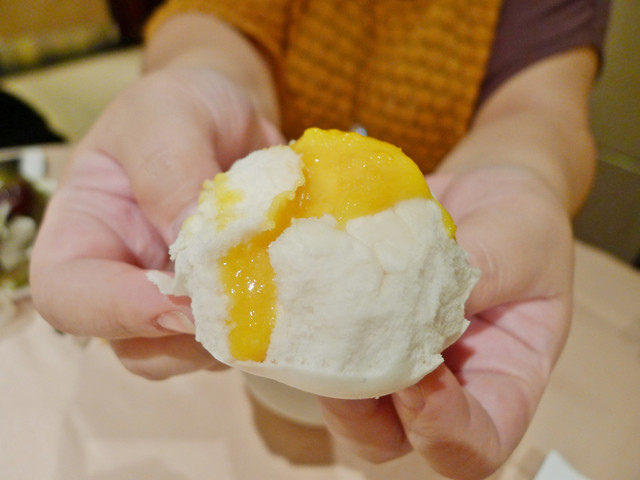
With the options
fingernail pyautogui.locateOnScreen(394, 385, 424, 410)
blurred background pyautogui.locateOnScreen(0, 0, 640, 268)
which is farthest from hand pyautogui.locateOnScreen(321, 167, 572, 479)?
blurred background pyautogui.locateOnScreen(0, 0, 640, 268)

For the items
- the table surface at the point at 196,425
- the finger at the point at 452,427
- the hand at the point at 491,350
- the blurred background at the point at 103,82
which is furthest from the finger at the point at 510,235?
the blurred background at the point at 103,82

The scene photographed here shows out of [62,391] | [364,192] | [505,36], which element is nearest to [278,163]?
[364,192]

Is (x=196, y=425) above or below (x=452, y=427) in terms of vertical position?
below

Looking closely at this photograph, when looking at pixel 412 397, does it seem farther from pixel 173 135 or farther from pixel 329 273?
pixel 173 135

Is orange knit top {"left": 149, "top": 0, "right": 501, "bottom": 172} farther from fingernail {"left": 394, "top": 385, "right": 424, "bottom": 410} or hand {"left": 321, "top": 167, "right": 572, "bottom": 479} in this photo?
fingernail {"left": 394, "top": 385, "right": 424, "bottom": 410}

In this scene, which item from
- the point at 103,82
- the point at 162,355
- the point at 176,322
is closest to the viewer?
the point at 176,322

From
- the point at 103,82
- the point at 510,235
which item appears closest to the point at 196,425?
the point at 510,235
